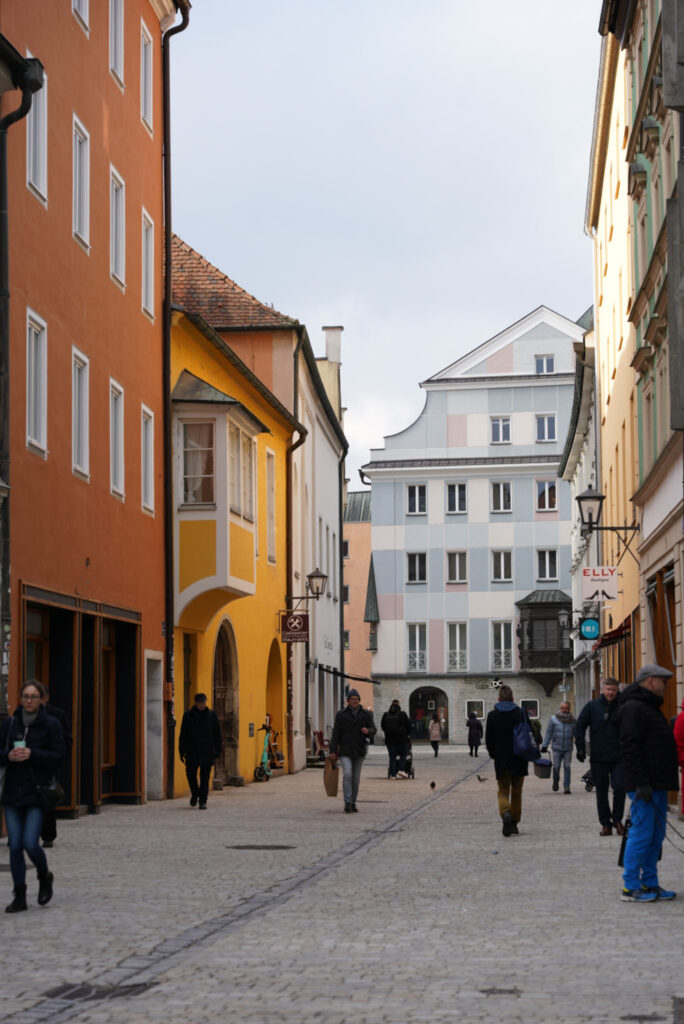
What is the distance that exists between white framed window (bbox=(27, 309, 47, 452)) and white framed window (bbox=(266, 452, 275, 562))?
15.6 m

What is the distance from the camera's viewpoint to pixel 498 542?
71.6m

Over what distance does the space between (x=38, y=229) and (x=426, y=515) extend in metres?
52.8

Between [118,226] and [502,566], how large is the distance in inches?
1927

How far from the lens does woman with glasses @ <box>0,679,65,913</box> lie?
1115 cm

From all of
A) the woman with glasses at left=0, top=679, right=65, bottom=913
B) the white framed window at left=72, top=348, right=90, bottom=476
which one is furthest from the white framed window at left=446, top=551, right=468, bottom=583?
the woman with glasses at left=0, top=679, right=65, bottom=913

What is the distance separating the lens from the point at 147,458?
2581 centimetres

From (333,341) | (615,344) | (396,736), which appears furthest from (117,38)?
(333,341)

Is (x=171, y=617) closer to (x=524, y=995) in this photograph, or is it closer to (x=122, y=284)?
(x=122, y=284)

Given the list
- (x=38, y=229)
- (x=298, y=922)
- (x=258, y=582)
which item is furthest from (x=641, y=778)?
(x=258, y=582)

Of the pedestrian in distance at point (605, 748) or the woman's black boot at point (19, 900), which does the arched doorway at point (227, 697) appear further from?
the woman's black boot at point (19, 900)

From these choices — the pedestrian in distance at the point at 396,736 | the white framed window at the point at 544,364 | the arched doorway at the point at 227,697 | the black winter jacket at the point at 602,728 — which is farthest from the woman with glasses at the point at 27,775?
the white framed window at the point at 544,364

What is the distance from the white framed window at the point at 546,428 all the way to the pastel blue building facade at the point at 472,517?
2.5 inches

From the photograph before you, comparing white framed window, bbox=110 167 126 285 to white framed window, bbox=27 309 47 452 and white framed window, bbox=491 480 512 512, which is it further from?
white framed window, bbox=491 480 512 512

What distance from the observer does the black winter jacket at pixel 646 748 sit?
1156 centimetres
